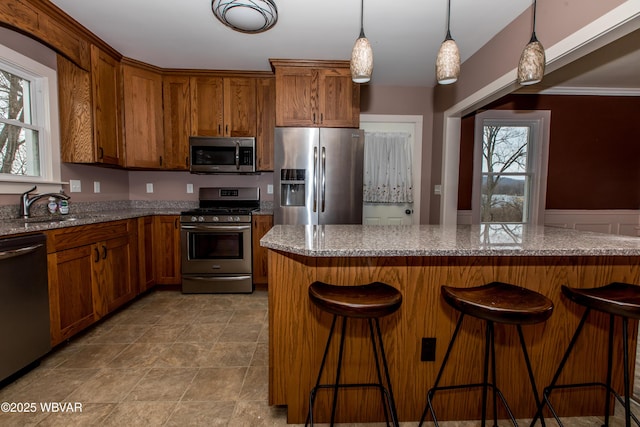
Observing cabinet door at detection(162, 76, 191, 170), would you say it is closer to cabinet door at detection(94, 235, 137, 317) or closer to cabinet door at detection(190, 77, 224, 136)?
cabinet door at detection(190, 77, 224, 136)

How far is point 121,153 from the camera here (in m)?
3.07

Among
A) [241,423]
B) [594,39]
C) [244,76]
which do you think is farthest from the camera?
[244,76]

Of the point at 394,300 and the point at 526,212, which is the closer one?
the point at 394,300

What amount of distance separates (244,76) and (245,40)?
0.73m

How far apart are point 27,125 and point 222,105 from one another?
65.9 inches

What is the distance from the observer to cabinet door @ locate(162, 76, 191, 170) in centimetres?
333

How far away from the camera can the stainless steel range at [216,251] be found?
3146 mm

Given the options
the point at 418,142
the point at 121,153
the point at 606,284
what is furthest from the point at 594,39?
the point at 121,153

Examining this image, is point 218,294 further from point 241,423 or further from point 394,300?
point 394,300

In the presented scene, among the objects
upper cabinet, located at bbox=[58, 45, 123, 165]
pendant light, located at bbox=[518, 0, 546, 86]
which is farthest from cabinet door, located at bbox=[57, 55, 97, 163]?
pendant light, located at bbox=[518, 0, 546, 86]

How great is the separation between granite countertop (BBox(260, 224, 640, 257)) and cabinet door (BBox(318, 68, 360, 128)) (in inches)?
68.6

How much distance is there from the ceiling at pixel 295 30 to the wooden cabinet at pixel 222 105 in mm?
189

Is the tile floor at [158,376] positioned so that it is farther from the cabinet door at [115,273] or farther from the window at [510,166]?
the window at [510,166]

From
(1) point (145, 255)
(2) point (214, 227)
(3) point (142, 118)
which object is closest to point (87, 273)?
(1) point (145, 255)
